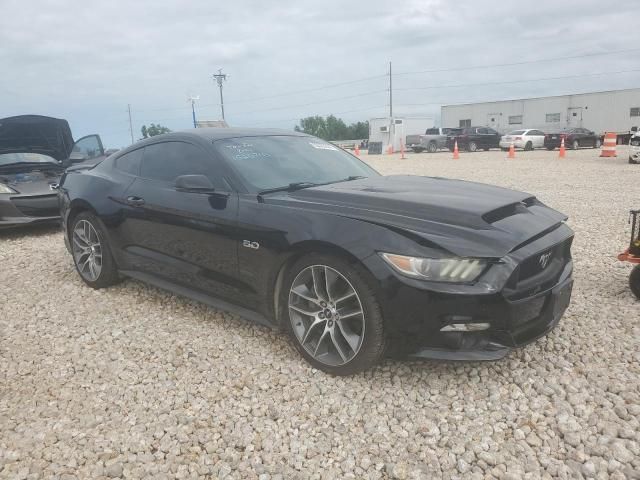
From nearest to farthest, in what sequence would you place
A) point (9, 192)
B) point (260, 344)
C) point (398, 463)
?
point (398, 463), point (260, 344), point (9, 192)

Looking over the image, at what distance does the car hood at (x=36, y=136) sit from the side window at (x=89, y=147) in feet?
0.96

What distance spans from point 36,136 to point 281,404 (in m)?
8.27

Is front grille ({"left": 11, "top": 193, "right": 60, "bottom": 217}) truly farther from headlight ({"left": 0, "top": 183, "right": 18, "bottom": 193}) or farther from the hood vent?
the hood vent

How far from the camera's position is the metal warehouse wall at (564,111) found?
3152 cm

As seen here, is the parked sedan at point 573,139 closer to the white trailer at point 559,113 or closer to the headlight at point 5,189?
the white trailer at point 559,113

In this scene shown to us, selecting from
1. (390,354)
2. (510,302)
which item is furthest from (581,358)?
(390,354)

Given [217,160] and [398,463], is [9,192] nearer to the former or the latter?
[217,160]

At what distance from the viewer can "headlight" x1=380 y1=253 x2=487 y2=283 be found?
8.35 feet

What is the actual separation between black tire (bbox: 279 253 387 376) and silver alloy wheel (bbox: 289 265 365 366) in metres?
0.02

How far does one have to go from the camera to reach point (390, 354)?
2.74 metres

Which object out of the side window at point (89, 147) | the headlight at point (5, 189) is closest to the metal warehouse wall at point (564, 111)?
the side window at point (89, 147)

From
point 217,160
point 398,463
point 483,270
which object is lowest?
point 398,463

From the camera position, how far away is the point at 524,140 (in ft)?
92.5

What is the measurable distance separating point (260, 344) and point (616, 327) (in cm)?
252
